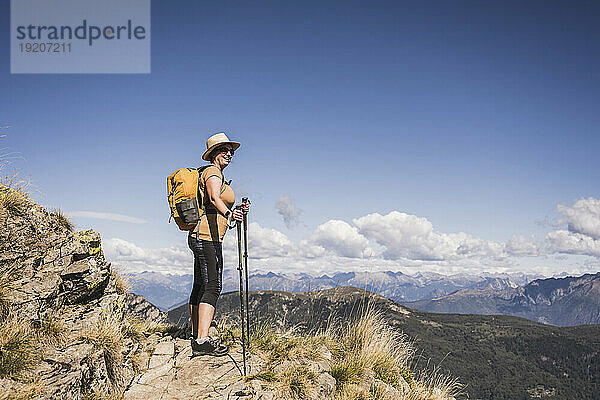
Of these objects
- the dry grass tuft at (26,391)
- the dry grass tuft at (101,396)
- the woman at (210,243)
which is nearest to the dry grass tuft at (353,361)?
the woman at (210,243)

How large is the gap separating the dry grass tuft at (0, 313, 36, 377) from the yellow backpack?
3.04 metres

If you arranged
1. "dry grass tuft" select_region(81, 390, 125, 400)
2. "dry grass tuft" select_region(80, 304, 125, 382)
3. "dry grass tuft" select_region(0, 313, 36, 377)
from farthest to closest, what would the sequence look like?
"dry grass tuft" select_region(80, 304, 125, 382) → "dry grass tuft" select_region(81, 390, 125, 400) → "dry grass tuft" select_region(0, 313, 36, 377)

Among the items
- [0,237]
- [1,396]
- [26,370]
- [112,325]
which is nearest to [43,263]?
[0,237]

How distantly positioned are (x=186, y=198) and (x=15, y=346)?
3564mm

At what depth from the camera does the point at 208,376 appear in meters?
6.87

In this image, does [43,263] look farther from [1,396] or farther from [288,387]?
[288,387]

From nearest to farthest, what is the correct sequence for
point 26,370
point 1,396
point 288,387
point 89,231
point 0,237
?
1. point 1,396
2. point 26,370
3. point 288,387
4. point 0,237
5. point 89,231

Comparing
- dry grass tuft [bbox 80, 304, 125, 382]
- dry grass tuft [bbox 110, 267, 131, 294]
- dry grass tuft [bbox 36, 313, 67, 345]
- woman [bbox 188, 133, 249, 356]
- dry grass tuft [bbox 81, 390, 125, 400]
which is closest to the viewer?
dry grass tuft [bbox 81, 390, 125, 400]

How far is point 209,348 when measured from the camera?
7438 mm

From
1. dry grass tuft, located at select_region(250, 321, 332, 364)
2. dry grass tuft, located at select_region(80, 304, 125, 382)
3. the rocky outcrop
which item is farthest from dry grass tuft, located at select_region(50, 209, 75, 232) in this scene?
dry grass tuft, located at select_region(250, 321, 332, 364)

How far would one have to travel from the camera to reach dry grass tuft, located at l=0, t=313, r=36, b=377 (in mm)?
5660

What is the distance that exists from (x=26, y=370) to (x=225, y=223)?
391 cm

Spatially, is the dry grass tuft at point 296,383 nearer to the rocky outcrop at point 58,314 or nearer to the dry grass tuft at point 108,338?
the rocky outcrop at point 58,314

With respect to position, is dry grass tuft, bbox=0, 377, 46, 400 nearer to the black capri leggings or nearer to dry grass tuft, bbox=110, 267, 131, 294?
the black capri leggings
